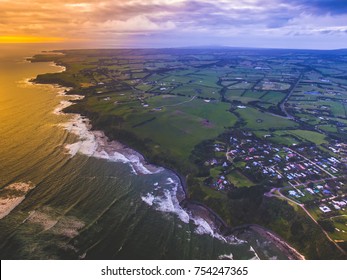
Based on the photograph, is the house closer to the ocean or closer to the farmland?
the farmland

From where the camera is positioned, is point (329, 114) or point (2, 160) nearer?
point (2, 160)

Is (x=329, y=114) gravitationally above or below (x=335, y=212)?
below

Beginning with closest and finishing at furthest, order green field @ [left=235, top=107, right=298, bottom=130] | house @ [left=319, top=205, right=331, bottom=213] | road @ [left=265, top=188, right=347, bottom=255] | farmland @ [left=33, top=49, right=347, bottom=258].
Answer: road @ [left=265, top=188, right=347, bottom=255] → house @ [left=319, top=205, right=331, bottom=213] → farmland @ [left=33, top=49, right=347, bottom=258] → green field @ [left=235, top=107, right=298, bottom=130]

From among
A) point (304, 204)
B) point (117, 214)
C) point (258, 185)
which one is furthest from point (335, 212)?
point (117, 214)

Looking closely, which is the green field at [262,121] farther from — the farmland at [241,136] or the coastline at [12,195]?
the coastline at [12,195]

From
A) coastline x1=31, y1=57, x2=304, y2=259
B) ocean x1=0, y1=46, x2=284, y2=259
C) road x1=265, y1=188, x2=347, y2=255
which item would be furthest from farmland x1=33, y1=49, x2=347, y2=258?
ocean x1=0, y1=46, x2=284, y2=259

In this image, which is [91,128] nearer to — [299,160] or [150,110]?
[150,110]
